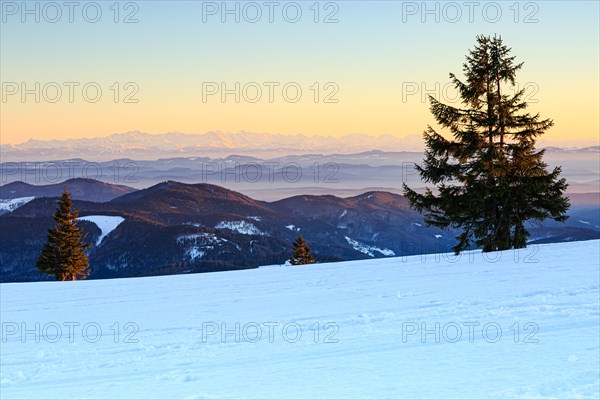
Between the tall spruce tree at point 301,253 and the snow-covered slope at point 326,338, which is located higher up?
the snow-covered slope at point 326,338

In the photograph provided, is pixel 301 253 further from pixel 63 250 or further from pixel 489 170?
pixel 489 170

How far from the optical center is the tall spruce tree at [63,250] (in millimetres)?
44031

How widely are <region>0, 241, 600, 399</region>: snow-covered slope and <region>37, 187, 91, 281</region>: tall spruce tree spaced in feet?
95.9

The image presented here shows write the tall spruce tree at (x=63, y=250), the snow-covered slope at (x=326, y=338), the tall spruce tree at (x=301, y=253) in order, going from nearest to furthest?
the snow-covered slope at (x=326, y=338), the tall spruce tree at (x=63, y=250), the tall spruce tree at (x=301, y=253)

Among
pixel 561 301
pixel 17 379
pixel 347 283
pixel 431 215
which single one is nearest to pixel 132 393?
pixel 17 379

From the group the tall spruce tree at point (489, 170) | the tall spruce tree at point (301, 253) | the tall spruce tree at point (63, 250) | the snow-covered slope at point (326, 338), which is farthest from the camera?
the tall spruce tree at point (301, 253)

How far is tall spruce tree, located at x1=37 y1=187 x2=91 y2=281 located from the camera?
144 ft

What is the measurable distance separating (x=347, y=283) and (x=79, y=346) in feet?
25.6

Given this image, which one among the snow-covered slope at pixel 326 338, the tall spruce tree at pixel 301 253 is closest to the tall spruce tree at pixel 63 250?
the tall spruce tree at pixel 301 253

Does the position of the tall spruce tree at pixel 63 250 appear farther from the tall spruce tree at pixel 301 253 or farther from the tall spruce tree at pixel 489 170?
the tall spruce tree at pixel 489 170

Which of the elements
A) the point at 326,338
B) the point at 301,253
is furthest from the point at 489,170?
the point at 301,253

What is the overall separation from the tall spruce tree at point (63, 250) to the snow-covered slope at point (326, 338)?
29227 mm

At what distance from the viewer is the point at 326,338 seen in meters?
9.38

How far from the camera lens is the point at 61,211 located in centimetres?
4488
